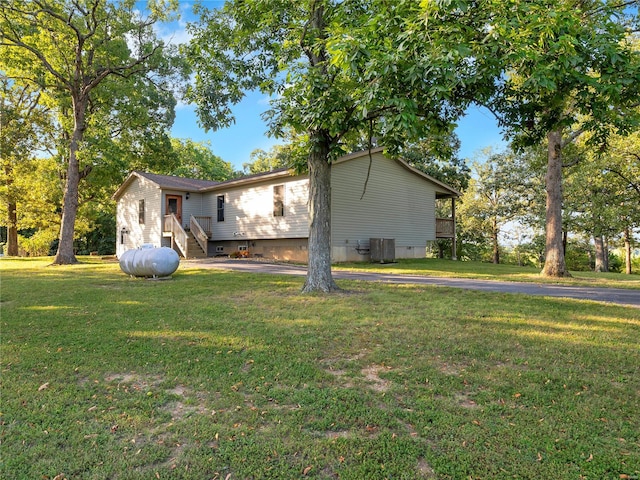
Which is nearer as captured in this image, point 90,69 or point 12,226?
point 90,69

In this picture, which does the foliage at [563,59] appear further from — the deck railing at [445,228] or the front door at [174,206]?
the front door at [174,206]

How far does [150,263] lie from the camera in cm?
1038

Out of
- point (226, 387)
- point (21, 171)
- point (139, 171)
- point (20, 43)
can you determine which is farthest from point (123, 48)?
point (226, 387)

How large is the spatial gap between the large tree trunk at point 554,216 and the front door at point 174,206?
17.5 meters

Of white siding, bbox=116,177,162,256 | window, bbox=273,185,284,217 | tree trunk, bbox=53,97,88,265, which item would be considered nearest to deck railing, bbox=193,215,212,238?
white siding, bbox=116,177,162,256

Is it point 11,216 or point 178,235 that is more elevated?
point 11,216

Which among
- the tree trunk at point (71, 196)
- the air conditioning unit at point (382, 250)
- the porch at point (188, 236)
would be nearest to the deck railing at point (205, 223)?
the porch at point (188, 236)

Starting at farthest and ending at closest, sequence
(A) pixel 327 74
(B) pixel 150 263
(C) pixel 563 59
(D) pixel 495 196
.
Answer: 1. (D) pixel 495 196
2. (B) pixel 150 263
3. (A) pixel 327 74
4. (C) pixel 563 59


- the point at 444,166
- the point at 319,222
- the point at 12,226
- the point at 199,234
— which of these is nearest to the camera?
the point at 319,222

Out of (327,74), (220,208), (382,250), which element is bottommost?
(382,250)

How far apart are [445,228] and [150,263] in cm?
1763

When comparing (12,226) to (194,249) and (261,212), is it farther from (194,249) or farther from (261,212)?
(261,212)

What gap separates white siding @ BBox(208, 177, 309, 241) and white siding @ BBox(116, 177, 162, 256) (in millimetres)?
2981

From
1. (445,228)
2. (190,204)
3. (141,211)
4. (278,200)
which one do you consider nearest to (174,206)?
(190,204)
